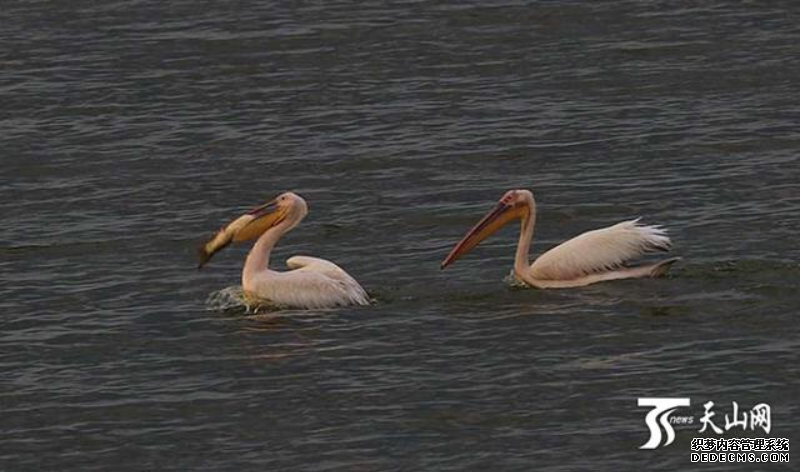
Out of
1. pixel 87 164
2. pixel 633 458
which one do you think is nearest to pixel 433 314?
pixel 633 458

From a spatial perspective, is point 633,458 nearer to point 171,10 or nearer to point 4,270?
point 4,270

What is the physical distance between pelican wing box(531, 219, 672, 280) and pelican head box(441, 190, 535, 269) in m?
0.54

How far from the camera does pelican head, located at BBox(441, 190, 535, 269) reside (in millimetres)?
15258

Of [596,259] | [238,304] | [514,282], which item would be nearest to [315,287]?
[238,304]

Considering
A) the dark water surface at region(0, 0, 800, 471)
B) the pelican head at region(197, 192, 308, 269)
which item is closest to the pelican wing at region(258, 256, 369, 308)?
the dark water surface at region(0, 0, 800, 471)

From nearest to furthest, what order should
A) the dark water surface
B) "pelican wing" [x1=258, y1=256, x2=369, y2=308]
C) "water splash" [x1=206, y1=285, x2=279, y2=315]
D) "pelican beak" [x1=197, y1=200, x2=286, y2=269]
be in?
the dark water surface
"pelican wing" [x1=258, y1=256, x2=369, y2=308]
"water splash" [x1=206, y1=285, x2=279, y2=315]
"pelican beak" [x1=197, y1=200, x2=286, y2=269]

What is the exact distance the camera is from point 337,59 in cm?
2127

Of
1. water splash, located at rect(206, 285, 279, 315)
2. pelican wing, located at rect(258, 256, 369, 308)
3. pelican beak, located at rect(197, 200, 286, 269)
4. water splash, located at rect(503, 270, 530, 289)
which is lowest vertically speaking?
water splash, located at rect(503, 270, 530, 289)

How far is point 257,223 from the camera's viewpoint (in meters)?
15.3

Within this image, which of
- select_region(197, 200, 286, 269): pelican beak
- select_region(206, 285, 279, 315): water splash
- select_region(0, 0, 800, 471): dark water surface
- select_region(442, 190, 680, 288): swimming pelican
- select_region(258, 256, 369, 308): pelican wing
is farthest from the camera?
select_region(197, 200, 286, 269): pelican beak

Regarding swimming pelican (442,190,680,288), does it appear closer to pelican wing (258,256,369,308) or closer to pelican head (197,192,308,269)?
pelican wing (258,256,369,308)

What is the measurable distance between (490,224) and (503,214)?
0.11 metres

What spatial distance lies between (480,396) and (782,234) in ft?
11.8

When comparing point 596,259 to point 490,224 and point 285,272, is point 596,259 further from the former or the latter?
point 285,272
